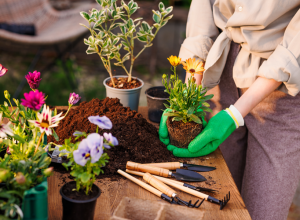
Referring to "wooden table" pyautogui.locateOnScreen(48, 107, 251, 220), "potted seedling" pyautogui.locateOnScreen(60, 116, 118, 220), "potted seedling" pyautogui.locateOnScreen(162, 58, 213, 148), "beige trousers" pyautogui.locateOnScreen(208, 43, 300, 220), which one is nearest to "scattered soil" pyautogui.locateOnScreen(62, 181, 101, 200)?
"potted seedling" pyautogui.locateOnScreen(60, 116, 118, 220)

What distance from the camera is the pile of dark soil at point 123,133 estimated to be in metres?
0.93

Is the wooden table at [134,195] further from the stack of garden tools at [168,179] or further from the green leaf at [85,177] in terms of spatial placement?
the green leaf at [85,177]

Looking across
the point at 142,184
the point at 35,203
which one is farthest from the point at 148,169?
the point at 35,203

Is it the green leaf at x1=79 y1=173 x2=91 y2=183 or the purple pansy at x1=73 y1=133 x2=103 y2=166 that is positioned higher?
the purple pansy at x1=73 y1=133 x2=103 y2=166

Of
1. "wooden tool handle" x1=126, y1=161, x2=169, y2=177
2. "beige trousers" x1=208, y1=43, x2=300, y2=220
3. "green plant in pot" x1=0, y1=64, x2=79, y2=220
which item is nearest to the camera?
"green plant in pot" x1=0, y1=64, x2=79, y2=220

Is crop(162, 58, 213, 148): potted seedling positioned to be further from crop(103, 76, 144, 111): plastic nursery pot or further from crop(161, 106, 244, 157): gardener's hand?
crop(103, 76, 144, 111): plastic nursery pot

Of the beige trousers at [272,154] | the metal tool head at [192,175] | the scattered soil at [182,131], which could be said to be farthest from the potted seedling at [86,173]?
the beige trousers at [272,154]

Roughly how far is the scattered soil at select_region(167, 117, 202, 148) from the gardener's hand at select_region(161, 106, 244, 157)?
23 mm

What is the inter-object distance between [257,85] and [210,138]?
11.7 inches

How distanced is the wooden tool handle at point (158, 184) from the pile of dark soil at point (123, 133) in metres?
0.10

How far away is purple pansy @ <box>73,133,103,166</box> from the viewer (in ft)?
1.84

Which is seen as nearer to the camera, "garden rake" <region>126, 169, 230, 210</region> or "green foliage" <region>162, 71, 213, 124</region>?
"garden rake" <region>126, 169, 230, 210</region>

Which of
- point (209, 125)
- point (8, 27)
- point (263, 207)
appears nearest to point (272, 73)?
point (209, 125)

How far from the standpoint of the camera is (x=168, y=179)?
0.85m
